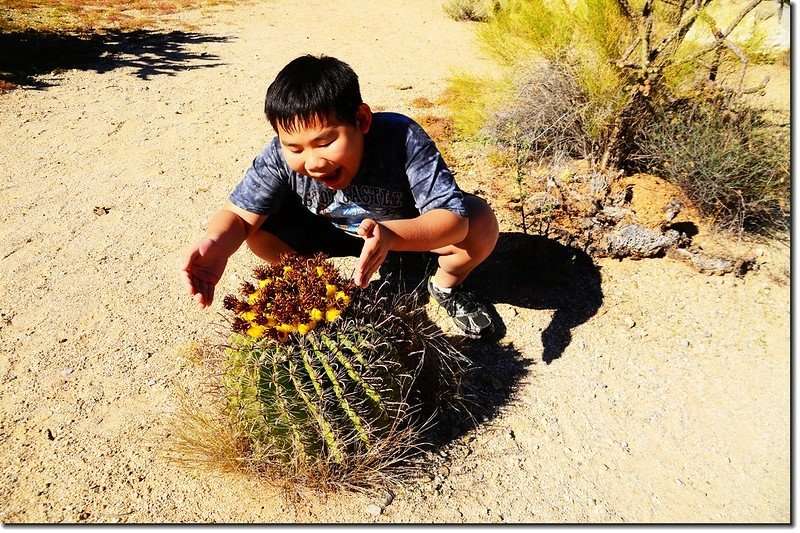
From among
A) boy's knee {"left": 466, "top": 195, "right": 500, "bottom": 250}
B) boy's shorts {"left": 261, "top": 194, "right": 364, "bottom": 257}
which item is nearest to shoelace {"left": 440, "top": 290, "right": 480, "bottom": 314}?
boy's knee {"left": 466, "top": 195, "right": 500, "bottom": 250}

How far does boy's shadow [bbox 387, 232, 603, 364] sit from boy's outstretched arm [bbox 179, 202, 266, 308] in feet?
2.82

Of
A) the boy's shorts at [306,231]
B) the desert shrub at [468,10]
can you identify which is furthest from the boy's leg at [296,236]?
the desert shrub at [468,10]

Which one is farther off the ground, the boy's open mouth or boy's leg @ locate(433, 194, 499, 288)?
the boy's open mouth

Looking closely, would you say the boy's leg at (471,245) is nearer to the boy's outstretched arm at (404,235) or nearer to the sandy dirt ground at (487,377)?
the boy's outstretched arm at (404,235)

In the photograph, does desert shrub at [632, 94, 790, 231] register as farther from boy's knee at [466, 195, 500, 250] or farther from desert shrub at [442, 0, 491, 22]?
desert shrub at [442, 0, 491, 22]

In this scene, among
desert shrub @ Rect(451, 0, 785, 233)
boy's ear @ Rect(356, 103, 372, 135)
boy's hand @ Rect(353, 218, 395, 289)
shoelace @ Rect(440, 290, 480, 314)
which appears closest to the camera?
boy's hand @ Rect(353, 218, 395, 289)

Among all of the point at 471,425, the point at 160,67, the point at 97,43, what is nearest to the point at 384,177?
the point at 471,425

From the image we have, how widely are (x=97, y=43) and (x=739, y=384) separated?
27.9ft

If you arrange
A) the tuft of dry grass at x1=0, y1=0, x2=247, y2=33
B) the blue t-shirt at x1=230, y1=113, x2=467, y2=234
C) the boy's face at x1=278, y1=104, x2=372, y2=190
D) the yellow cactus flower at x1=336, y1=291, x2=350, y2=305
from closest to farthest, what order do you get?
the yellow cactus flower at x1=336, y1=291, x2=350, y2=305 < the boy's face at x1=278, y1=104, x2=372, y2=190 < the blue t-shirt at x1=230, y1=113, x2=467, y2=234 < the tuft of dry grass at x1=0, y1=0, x2=247, y2=33

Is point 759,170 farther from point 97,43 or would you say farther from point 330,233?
point 97,43

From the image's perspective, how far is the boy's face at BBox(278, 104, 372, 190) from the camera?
1.88 m

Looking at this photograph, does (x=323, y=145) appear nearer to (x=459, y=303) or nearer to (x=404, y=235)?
(x=404, y=235)

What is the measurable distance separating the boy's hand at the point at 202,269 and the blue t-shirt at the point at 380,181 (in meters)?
0.34

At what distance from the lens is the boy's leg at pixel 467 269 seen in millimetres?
2465
